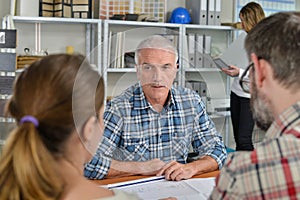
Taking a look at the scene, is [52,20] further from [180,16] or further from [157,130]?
[157,130]

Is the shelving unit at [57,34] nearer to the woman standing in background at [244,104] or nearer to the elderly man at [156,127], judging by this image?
the woman standing in background at [244,104]

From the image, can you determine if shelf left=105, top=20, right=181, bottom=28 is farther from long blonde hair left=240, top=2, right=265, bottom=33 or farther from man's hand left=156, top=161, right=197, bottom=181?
man's hand left=156, top=161, right=197, bottom=181

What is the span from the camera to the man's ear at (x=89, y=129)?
0.98 metres

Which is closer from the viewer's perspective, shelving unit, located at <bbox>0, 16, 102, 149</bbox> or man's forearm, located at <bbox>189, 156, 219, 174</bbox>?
man's forearm, located at <bbox>189, 156, 219, 174</bbox>

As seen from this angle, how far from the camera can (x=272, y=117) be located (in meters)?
1.02

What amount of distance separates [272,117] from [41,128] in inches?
20.2

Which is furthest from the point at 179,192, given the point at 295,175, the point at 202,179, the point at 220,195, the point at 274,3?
the point at 274,3

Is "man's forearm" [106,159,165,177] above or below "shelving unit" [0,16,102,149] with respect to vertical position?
below

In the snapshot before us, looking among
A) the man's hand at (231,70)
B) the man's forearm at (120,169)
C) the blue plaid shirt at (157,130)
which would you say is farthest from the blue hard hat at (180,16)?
the man's forearm at (120,169)

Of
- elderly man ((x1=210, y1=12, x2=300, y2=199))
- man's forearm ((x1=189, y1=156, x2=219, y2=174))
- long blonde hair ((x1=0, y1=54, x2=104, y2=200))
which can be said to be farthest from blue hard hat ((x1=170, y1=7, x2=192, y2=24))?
long blonde hair ((x1=0, y1=54, x2=104, y2=200))

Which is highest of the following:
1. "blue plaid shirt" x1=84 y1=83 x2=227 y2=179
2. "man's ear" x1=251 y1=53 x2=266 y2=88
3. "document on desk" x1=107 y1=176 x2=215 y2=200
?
"man's ear" x1=251 y1=53 x2=266 y2=88

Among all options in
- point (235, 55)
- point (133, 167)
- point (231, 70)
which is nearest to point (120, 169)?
point (133, 167)

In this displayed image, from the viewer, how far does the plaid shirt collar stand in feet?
5.90

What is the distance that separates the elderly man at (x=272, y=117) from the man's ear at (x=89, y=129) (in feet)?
0.98
